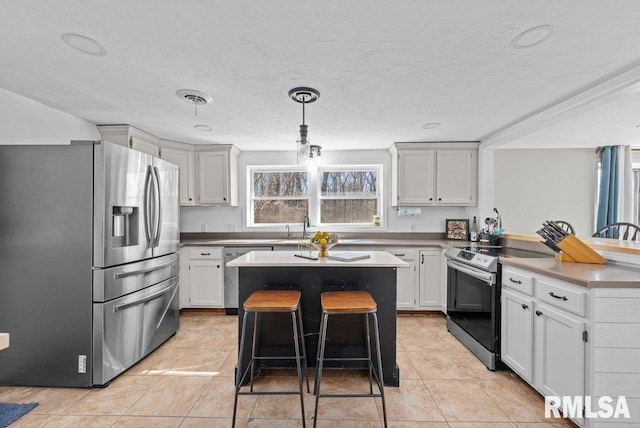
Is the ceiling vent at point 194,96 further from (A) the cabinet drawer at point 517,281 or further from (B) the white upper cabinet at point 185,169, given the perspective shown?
(A) the cabinet drawer at point 517,281

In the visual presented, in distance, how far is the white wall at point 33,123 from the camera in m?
2.42

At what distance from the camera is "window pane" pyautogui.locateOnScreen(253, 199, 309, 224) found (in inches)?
180

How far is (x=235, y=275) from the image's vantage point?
3.85 metres

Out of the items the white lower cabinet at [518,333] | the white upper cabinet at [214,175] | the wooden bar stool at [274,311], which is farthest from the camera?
the white upper cabinet at [214,175]

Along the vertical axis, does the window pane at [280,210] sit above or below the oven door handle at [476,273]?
above

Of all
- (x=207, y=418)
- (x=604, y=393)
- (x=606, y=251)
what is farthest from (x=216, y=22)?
(x=606, y=251)

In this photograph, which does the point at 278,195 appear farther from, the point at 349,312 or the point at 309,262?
the point at 349,312

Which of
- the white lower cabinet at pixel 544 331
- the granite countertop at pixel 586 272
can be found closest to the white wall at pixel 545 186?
the granite countertop at pixel 586 272

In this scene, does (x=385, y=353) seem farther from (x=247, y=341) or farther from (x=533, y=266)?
(x=533, y=266)

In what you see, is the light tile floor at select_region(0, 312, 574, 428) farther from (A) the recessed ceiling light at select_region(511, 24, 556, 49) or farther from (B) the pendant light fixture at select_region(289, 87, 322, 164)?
(A) the recessed ceiling light at select_region(511, 24, 556, 49)

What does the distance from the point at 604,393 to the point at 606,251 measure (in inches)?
41.7

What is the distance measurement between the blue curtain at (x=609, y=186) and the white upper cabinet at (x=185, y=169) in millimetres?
6051

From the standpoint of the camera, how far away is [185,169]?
13.4 feet

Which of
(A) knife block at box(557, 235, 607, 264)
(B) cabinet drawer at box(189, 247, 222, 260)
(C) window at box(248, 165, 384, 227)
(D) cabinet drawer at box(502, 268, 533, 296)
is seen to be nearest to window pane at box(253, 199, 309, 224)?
(C) window at box(248, 165, 384, 227)
